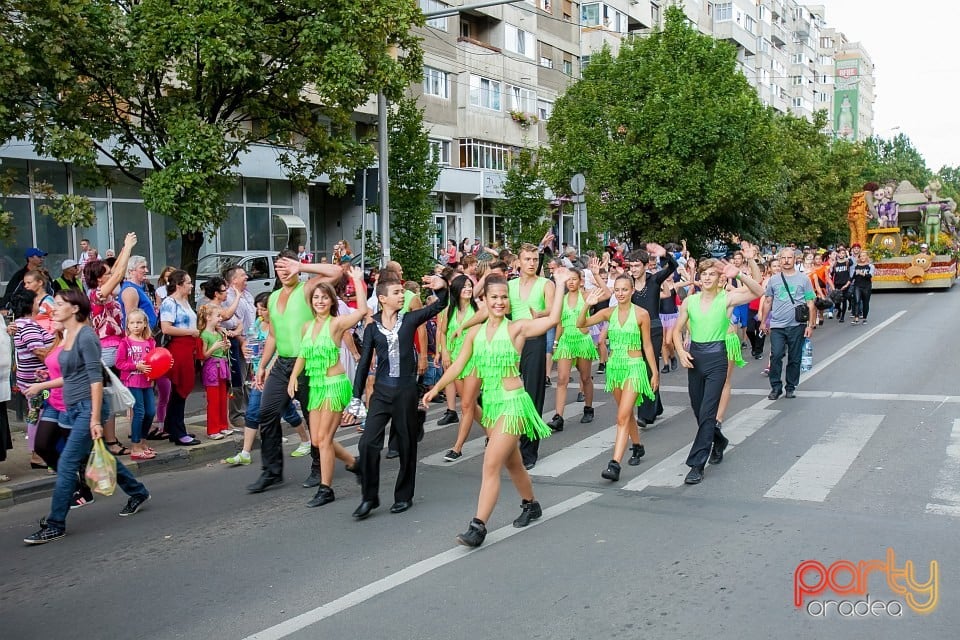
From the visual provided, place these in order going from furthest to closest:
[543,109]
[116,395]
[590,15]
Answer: [590,15], [543,109], [116,395]

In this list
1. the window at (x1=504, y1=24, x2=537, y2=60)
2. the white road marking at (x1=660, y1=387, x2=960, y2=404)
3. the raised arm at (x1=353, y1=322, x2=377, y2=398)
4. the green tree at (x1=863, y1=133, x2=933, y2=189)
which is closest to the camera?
the raised arm at (x1=353, y1=322, x2=377, y2=398)

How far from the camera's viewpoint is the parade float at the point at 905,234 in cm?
3034

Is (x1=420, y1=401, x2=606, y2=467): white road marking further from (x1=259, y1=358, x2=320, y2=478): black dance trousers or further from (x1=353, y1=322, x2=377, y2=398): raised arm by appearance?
(x1=353, y1=322, x2=377, y2=398): raised arm

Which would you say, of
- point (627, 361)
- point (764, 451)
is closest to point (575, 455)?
point (627, 361)

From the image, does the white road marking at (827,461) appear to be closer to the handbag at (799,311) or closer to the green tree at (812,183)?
the handbag at (799,311)

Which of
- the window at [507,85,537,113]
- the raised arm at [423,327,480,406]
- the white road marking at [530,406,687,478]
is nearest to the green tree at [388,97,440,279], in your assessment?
the white road marking at [530,406,687,478]

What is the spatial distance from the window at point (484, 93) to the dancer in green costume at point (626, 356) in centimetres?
2806

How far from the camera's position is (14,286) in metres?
11.8

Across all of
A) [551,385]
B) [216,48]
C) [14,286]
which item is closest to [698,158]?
[551,385]

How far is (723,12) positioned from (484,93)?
36.6 m

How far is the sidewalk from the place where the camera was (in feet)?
25.6

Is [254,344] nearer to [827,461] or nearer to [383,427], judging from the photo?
[383,427]

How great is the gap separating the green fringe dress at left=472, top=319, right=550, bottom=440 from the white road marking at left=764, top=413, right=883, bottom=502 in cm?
222

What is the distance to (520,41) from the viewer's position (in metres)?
38.0
